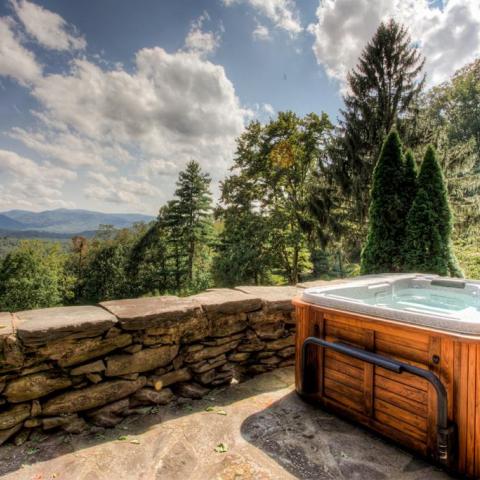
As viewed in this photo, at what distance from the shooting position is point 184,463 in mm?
1458

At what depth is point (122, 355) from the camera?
186 centimetres

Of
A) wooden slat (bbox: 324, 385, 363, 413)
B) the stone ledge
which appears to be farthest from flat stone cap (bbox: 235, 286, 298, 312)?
the stone ledge

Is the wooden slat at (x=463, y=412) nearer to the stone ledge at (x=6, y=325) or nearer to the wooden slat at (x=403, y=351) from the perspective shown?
the wooden slat at (x=403, y=351)

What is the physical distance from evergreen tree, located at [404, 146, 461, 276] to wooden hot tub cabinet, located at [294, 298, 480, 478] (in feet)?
10.6

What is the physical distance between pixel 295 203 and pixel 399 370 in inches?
487

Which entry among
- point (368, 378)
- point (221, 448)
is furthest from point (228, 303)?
point (368, 378)

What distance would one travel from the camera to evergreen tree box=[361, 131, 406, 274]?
15.3 feet

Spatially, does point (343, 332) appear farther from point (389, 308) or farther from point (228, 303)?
point (228, 303)

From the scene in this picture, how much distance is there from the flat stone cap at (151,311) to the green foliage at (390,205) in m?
3.62

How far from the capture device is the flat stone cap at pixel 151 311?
1838 mm

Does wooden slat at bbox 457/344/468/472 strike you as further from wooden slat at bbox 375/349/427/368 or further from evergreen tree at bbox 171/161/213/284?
evergreen tree at bbox 171/161/213/284

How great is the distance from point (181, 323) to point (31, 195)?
27508 mm

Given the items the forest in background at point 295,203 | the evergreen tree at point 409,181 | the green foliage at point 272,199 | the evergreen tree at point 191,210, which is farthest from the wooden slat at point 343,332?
the evergreen tree at point 191,210

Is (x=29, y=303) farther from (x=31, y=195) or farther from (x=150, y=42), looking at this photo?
(x=150, y=42)
